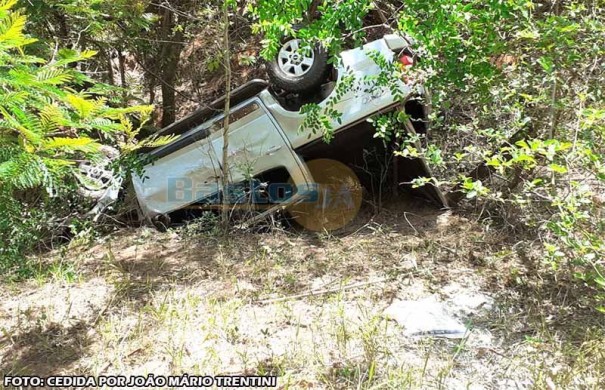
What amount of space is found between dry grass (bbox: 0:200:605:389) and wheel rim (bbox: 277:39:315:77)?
167cm

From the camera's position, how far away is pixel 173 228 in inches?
199

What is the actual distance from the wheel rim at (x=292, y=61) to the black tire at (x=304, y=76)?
0.03 m

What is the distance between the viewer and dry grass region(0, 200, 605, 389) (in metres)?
2.59

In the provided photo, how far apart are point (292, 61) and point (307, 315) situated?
8.62 ft

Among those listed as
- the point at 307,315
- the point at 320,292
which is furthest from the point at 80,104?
the point at 320,292

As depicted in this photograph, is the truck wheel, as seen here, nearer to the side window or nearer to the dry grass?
the dry grass

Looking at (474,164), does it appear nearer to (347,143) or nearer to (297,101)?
(347,143)

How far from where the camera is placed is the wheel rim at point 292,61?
4574 mm

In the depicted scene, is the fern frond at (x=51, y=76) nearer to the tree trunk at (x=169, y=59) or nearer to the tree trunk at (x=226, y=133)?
the tree trunk at (x=226, y=133)

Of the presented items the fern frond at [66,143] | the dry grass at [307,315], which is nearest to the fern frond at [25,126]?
the fern frond at [66,143]

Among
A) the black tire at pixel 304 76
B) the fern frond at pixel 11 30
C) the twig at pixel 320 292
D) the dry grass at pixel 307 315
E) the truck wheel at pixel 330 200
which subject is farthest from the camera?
the truck wheel at pixel 330 200

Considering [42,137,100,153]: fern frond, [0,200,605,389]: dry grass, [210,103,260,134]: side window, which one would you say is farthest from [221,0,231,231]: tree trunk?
[42,137,100,153]: fern frond

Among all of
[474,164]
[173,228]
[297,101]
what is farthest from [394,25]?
[173,228]

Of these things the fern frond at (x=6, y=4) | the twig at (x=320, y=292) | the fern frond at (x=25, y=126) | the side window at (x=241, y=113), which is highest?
the fern frond at (x=6, y=4)
